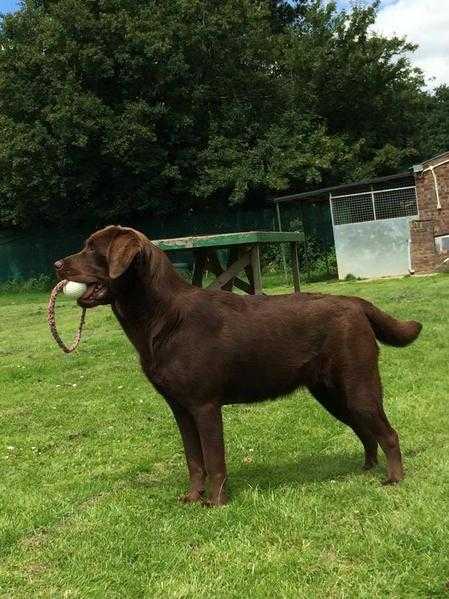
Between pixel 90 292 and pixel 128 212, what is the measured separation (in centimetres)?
2618

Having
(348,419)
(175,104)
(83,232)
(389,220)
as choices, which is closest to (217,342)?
(348,419)

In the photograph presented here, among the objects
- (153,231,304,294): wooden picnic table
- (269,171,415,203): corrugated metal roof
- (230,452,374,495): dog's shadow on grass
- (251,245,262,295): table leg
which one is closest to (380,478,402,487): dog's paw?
(230,452,374,495): dog's shadow on grass

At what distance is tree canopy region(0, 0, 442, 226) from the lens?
2645 centimetres

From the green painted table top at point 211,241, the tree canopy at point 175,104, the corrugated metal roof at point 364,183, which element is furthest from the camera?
the tree canopy at point 175,104

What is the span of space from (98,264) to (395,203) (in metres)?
19.8

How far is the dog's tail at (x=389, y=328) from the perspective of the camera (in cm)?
465

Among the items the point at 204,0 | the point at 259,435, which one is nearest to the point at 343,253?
the point at 204,0

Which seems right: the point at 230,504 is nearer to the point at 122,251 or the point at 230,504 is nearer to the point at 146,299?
the point at 146,299

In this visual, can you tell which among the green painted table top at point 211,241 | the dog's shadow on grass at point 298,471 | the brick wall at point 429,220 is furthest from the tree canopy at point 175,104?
the dog's shadow on grass at point 298,471

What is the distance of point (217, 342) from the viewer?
4230 millimetres

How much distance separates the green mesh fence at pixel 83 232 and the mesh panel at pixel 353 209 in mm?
5283

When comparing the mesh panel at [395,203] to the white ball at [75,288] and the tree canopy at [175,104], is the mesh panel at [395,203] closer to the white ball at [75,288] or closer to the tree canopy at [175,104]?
the tree canopy at [175,104]

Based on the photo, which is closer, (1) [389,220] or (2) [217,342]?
(2) [217,342]

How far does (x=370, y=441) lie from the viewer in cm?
475
